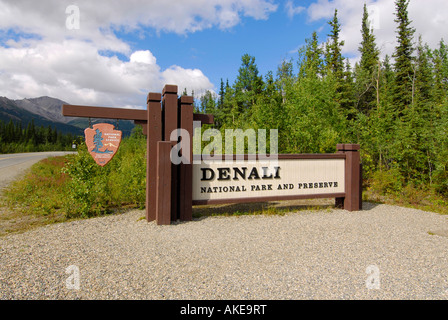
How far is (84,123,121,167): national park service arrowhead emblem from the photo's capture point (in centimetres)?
618

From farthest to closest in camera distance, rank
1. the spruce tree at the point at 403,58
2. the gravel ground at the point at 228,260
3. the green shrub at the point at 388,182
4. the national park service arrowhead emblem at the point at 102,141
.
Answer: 1. the spruce tree at the point at 403,58
2. the green shrub at the point at 388,182
3. the national park service arrowhead emblem at the point at 102,141
4. the gravel ground at the point at 228,260

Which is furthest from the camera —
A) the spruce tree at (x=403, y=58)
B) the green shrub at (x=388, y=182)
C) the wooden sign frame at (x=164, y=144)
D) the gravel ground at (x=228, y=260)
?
the spruce tree at (x=403, y=58)

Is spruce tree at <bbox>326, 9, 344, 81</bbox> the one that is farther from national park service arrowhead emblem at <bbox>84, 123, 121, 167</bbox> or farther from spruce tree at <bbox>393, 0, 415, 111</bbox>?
national park service arrowhead emblem at <bbox>84, 123, 121, 167</bbox>

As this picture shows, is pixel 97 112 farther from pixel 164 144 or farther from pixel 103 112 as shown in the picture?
pixel 164 144

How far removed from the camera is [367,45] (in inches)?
1483

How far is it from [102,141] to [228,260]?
4.10 metres

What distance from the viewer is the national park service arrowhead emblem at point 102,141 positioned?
6180mm

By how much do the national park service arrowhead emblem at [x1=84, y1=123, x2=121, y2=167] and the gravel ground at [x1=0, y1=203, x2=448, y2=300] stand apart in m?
1.44

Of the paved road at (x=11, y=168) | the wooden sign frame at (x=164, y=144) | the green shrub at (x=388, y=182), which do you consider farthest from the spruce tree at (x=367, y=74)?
the paved road at (x=11, y=168)

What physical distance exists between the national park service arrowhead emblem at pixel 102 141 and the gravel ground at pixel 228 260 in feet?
4.72

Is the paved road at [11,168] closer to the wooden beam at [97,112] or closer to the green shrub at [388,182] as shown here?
the wooden beam at [97,112]

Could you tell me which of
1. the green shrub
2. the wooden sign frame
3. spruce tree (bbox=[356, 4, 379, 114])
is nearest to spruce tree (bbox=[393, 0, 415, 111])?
spruce tree (bbox=[356, 4, 379, 114])

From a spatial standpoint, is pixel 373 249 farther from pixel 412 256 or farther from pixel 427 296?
pixel 427 296

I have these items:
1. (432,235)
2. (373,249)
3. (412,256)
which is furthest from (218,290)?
(432,235)
